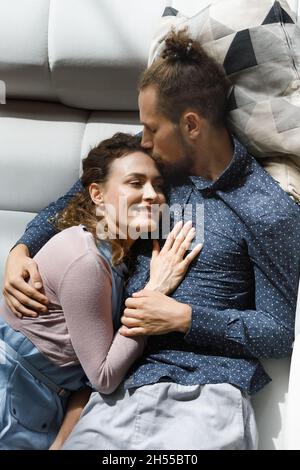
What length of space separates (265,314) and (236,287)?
0.32 feet

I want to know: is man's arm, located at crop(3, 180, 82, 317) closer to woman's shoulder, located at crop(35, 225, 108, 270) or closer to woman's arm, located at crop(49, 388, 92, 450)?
woman's shoulder, located at crop(35, 225, 108, 270)

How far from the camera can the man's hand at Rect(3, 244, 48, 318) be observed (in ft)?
4.22

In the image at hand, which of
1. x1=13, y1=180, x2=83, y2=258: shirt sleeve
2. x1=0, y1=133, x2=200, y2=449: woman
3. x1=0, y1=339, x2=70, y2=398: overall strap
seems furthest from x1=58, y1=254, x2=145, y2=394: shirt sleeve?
x1=13, y1=180, x2=83, y2=258: shirt sleeve

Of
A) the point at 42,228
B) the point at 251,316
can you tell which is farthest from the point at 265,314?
the point at 42,228

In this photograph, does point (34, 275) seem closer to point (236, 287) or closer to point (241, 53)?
point (236, 287)

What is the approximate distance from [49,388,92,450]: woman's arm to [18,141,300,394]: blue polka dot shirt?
0.14 meters

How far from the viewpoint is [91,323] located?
1221 mm

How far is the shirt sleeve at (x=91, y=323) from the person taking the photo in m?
1.22

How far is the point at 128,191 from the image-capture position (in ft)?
4.46

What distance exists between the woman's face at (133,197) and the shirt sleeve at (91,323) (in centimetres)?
16

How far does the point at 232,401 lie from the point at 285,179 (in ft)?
1.62

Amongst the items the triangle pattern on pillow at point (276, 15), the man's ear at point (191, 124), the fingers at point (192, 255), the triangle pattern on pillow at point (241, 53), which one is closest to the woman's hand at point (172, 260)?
the fingers at point (192, 255)

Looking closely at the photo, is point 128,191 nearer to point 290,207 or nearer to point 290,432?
point 290,207

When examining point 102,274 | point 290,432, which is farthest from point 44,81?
point 290,432
